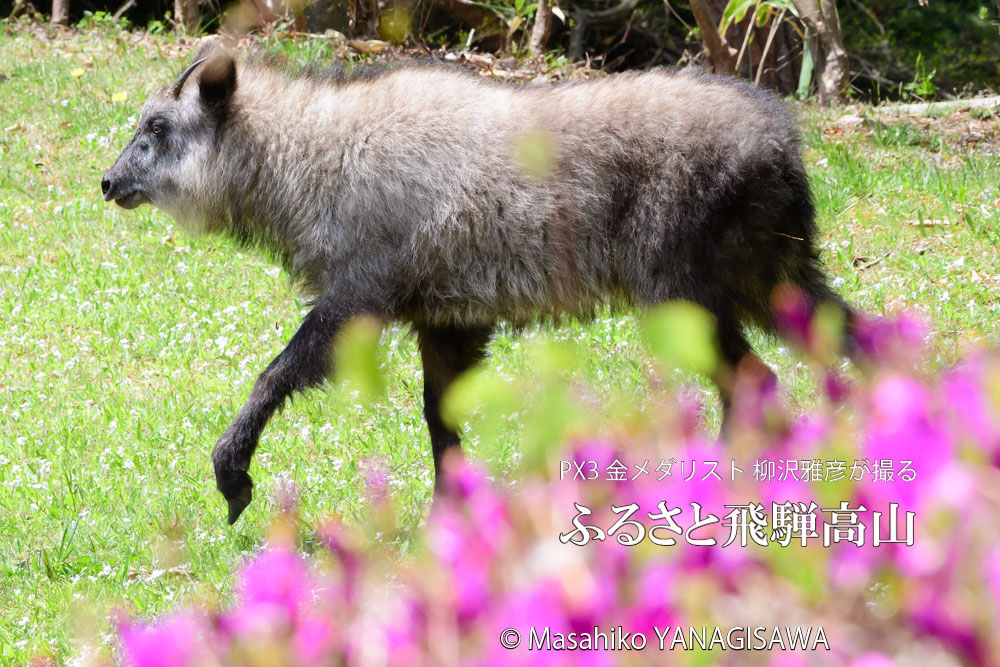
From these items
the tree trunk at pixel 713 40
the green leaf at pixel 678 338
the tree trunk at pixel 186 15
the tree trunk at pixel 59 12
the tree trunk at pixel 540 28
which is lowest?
the tree trunk at pixel 59 12

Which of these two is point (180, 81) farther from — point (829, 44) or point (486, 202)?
point (829, 44)

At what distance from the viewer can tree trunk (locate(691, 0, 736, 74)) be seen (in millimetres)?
8742

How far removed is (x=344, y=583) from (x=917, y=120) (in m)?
7.73

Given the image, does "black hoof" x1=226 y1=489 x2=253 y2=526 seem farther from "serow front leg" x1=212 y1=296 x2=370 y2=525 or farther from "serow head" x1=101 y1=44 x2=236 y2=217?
"serow head" x1=101 y1=44 x2=236 y2=217

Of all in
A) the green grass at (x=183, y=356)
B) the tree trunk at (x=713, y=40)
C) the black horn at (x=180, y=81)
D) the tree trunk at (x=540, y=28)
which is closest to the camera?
the green grass at (x=183, y=356)

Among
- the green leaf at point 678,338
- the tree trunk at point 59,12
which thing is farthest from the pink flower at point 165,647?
the tree trunk at point 59,12

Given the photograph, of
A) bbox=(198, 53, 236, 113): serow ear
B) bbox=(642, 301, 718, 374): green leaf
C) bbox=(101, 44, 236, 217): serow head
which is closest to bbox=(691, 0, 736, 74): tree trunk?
bbox=(101, 44, 236, 217): serow head

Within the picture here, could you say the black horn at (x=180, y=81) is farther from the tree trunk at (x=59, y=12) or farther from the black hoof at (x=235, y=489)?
the tree trunk at (x=59, y=12)

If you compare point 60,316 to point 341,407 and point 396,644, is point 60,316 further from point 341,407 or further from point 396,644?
point 396,644

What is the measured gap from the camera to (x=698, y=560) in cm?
111

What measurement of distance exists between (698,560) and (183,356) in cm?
495

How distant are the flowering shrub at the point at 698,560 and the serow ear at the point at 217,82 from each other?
336cm

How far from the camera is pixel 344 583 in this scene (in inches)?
48.2

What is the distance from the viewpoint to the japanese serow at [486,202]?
3865 millimetres
